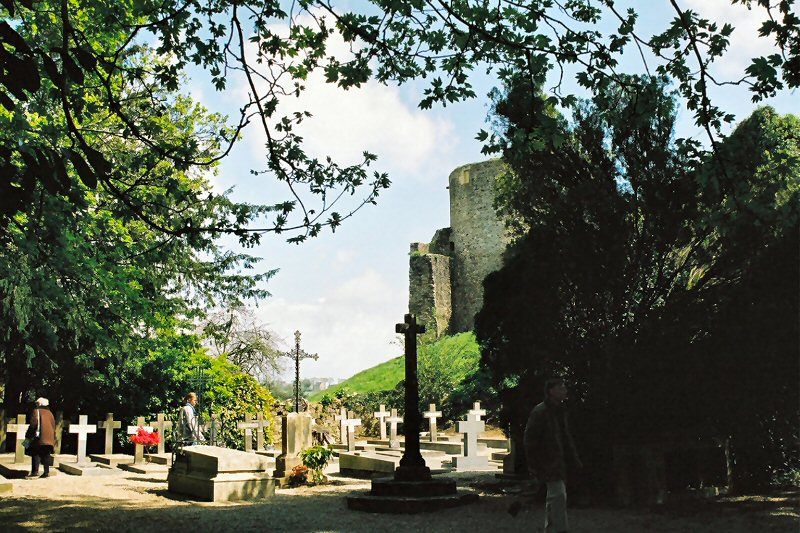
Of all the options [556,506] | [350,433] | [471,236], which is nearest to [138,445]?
[350,433]

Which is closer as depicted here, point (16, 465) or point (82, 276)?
point (82, 276)

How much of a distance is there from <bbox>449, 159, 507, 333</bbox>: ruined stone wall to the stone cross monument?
34.4 metres

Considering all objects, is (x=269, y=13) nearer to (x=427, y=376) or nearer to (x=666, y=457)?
(x=666, y=457)

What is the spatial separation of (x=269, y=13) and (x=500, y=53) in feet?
8.12

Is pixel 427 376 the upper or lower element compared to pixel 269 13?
lower

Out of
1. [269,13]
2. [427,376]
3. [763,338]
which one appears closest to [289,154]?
[269,13]

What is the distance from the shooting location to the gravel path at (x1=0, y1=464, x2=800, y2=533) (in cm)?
870

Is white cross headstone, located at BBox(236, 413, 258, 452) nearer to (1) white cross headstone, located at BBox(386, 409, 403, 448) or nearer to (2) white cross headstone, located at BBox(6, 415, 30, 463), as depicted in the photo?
(1) white cross headstone, located at BBox(386, 409, 403, 448)

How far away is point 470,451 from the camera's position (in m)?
17.0

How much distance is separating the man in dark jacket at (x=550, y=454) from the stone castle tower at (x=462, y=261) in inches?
1553

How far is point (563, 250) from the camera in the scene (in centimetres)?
1091

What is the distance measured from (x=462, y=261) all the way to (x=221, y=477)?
37.9 metres

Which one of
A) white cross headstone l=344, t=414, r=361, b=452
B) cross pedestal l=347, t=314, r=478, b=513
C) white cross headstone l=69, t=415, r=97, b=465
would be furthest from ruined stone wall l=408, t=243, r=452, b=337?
cross pedestal l=347, t=314, r=478, b=513

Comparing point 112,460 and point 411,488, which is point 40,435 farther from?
point 411,488
